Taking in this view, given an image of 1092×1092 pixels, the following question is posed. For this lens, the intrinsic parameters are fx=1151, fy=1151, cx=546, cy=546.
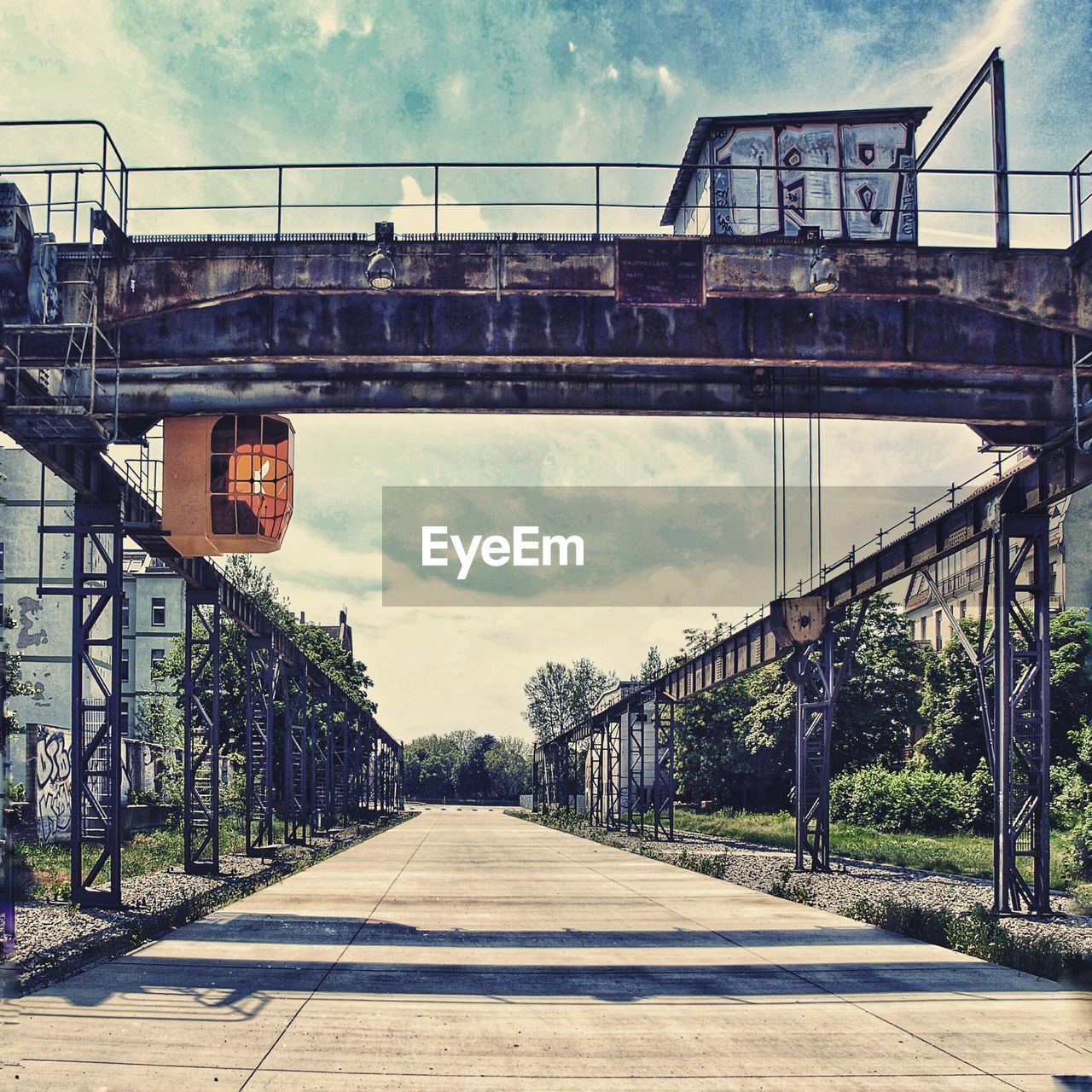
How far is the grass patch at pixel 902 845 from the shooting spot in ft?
86.6

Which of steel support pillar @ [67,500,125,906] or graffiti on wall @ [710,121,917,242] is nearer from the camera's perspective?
steel support pillar @ [67,500,125,906]

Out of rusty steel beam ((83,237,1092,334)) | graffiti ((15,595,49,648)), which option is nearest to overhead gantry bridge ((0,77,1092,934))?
rusty steel beam ((83,237,1092,334))

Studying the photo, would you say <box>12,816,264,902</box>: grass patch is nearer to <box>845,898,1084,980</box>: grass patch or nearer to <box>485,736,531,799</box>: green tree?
<box>845,898,1084,980</box>: grass patch

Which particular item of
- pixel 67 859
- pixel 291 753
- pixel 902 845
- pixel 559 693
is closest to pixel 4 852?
pixel 67 859

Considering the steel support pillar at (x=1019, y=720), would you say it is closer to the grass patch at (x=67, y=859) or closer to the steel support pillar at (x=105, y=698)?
the steel support pillar at (x=105, y=698)

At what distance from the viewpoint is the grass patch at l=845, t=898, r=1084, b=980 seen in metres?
12.5

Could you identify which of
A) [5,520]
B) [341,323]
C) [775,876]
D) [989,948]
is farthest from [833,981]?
[5,520]

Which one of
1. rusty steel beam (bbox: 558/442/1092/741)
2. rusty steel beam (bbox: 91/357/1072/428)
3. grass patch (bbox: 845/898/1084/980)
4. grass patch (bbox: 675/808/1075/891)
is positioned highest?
rusty steel beam (bbox: 91/357/1072/428)

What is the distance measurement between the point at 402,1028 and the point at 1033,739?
12.8m

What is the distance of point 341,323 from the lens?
14.2 metres

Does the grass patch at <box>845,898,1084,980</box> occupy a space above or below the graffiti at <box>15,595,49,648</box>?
below

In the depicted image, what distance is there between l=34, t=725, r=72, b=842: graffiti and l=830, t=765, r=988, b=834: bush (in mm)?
28840

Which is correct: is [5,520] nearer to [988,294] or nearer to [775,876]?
[775,876]

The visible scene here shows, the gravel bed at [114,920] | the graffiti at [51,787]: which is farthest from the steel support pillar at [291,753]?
the gravel bed at [114,920]
